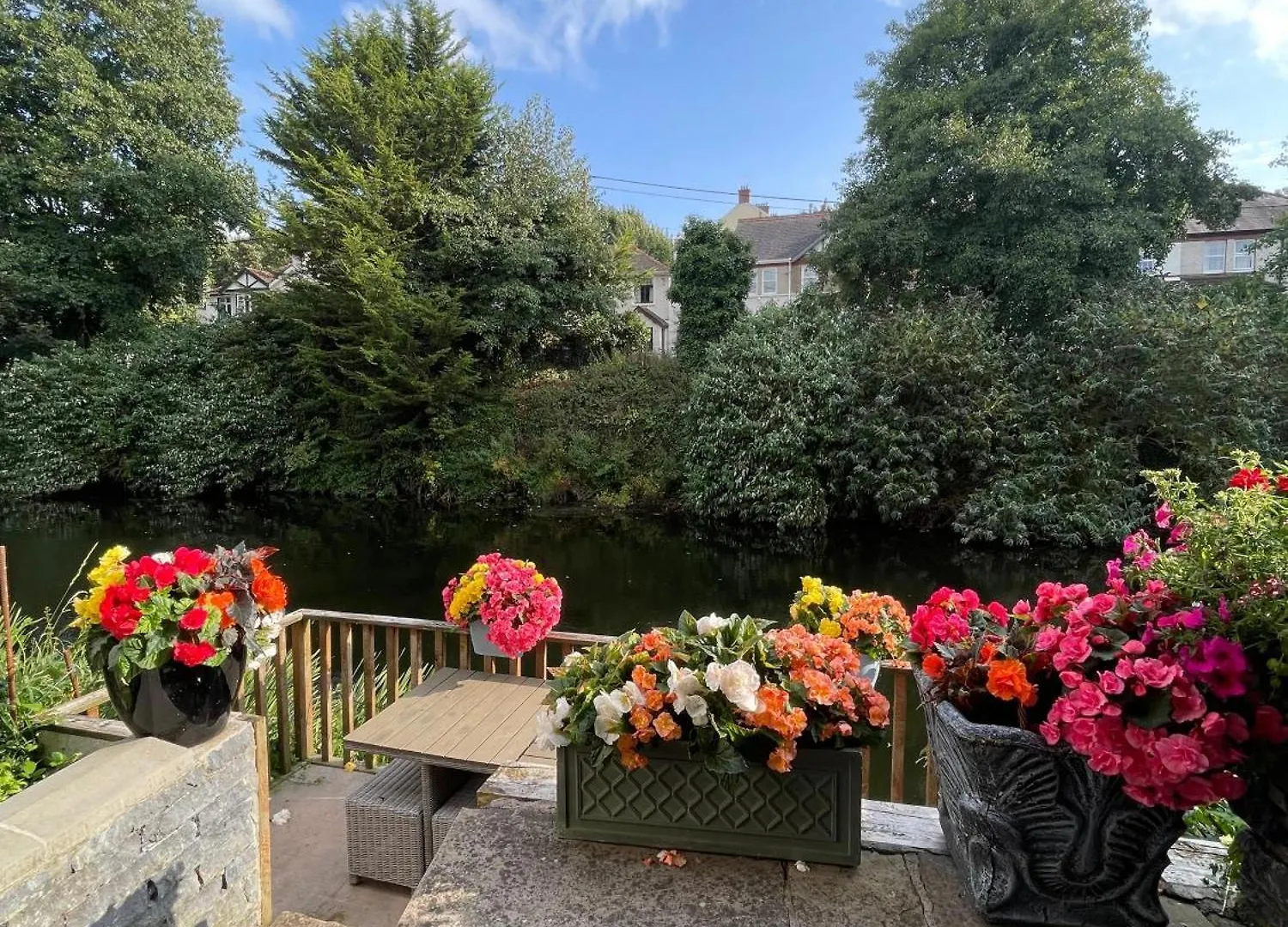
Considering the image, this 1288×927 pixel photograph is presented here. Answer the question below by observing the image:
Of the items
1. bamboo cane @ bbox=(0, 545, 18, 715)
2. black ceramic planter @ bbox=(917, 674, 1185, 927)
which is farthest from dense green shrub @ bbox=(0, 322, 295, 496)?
black ceramic planter @ bbox=(917, 674, 1185, 927)

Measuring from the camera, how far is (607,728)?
4.06 feet

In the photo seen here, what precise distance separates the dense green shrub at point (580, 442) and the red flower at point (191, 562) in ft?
32.6

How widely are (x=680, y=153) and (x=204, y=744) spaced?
21.8m

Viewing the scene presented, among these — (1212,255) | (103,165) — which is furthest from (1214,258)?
(103,165)

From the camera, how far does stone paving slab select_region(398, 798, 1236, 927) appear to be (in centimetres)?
116

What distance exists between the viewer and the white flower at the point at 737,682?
1.20 m

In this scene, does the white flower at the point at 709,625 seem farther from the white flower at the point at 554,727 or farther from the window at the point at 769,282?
the window at the point at 769,282

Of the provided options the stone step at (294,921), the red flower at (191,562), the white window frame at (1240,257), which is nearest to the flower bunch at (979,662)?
the stone step at (294,921)

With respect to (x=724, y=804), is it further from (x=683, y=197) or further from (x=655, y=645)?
(x=683, y=197)

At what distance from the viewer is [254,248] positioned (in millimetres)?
15438

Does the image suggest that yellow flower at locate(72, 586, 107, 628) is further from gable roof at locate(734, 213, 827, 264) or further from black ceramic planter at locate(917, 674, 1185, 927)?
gable roof at locate(734, 213, 827, 264)

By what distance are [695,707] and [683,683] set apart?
46 mm

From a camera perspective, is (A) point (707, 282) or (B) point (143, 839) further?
(A) point (707, 282)

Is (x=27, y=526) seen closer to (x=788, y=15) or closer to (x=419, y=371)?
(x=419, y=371)
